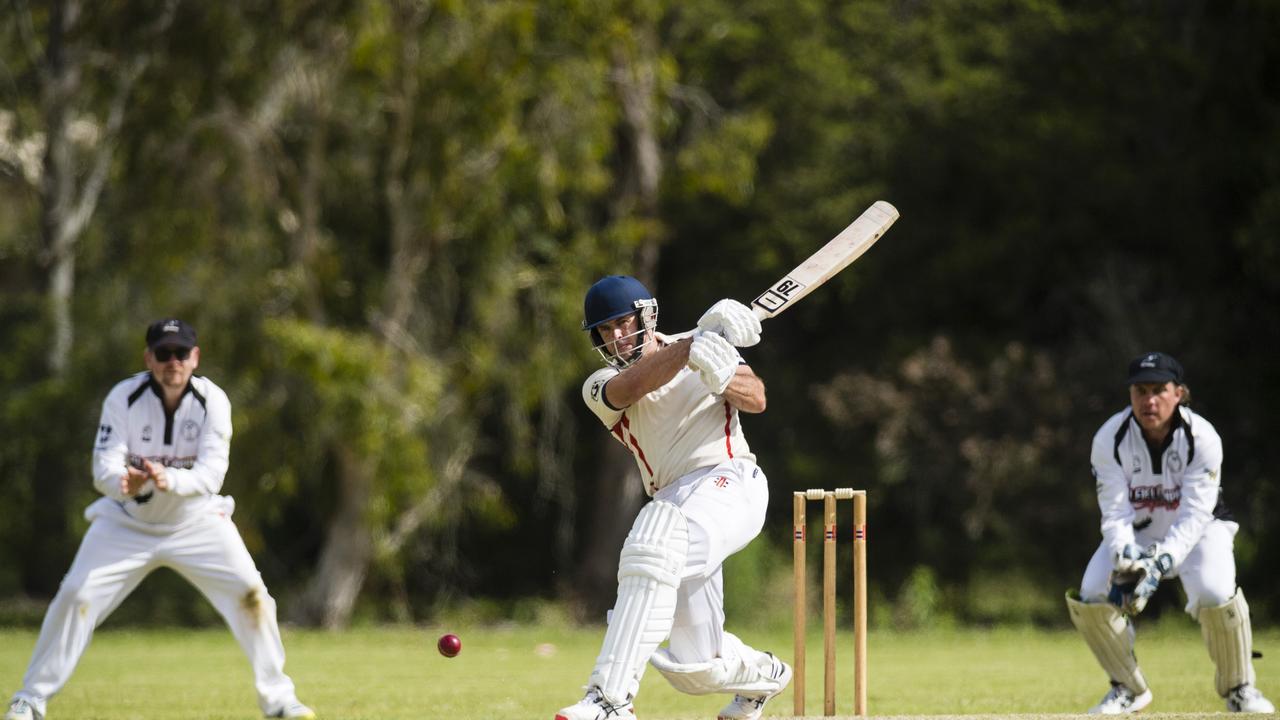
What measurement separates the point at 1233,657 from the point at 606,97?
8.70 meters

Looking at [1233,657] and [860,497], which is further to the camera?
[1233,657]

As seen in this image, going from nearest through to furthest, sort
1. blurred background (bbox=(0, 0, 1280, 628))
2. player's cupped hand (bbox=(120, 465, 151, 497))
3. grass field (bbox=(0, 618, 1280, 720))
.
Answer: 1. player's cupped hand (bbox=(120, 465, 151, 497))
2. grass field (bbox=(0, 618, 1280, 720))
3. blurred background (bbox=(0, 0, 1280, 628))

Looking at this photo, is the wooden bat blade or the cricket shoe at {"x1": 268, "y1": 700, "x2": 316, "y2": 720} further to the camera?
the cricket shoe at {"x1": 268, "y1": 700, "x2": 316, "y2": 720}

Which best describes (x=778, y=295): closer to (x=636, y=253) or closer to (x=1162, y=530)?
(x=1162, y=530)

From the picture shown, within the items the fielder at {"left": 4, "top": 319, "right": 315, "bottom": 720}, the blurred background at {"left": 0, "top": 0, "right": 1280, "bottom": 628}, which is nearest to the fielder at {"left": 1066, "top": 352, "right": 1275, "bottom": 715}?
the fielder at {"left": 4, "top": 319, "right": 315, "bottom": 720}

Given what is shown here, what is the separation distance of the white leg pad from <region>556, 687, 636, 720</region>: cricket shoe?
29 centimetres

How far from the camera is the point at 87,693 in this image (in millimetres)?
7250

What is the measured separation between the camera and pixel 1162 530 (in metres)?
5.80

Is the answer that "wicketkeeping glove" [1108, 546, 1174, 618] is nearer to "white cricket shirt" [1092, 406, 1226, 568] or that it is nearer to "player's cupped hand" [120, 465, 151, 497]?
"white cricket shirt" [1092, 406, 1226, 568]

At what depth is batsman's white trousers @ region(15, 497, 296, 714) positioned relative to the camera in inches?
214

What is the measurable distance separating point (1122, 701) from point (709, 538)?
82.5 inches

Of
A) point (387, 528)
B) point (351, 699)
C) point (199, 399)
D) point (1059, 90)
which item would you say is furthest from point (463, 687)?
point (1059, 90)

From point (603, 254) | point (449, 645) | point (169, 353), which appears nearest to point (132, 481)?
point (169, 353)

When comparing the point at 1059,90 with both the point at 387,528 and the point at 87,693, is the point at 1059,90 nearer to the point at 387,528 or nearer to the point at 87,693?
the point at 387,528
